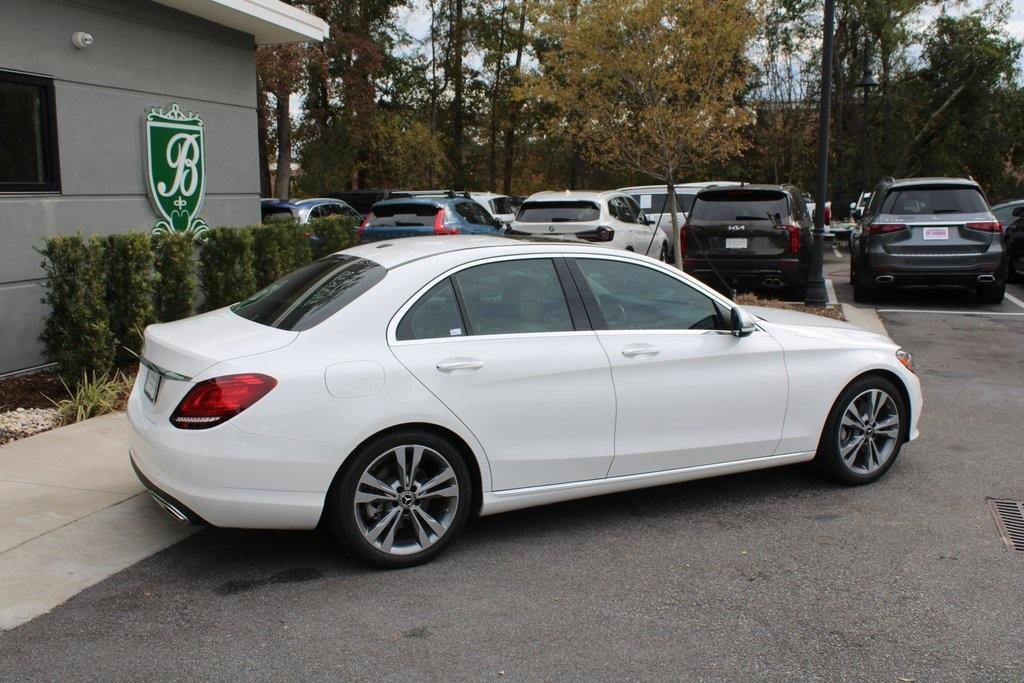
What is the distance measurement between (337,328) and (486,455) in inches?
37.2

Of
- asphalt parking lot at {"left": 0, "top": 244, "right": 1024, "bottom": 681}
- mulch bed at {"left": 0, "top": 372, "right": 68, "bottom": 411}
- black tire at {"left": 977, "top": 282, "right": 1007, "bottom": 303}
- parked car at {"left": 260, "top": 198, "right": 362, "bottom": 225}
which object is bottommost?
asphalt parking lot at {"left": 0, "top": 244, "right": 1024, "bottom": 681}

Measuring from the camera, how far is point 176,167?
10664 millimetres

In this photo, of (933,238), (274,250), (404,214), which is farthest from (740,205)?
(274,250)

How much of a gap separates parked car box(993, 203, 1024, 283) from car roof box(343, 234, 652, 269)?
1314 cm

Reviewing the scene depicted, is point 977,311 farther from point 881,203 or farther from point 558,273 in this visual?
point 558,273

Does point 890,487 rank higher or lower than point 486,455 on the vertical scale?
lower

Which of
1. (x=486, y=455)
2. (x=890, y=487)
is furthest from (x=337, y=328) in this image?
(x=890, y=487)

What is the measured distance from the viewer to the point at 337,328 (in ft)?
15.1

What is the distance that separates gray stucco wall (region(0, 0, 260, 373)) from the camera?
28.3 ft

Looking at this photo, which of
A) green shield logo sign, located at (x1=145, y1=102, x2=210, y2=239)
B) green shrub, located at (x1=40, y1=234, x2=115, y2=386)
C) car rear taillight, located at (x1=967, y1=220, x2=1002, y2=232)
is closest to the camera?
green shrub, located at (x1=40, y1=234, x2=115, y2=386)

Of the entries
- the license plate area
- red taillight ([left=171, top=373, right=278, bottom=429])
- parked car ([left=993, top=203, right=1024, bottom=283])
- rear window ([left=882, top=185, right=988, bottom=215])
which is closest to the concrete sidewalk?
the license plate area

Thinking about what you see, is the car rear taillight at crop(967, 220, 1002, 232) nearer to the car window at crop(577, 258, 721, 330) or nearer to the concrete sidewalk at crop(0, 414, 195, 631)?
the car window at crop(577, 258, 721, 330)

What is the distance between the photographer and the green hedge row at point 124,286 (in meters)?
7.74

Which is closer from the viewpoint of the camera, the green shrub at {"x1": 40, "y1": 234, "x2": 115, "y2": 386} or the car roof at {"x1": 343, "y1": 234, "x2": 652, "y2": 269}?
the car roof at {"x1": 343, "y1": 234, "x2": 652, "y2": 269}
